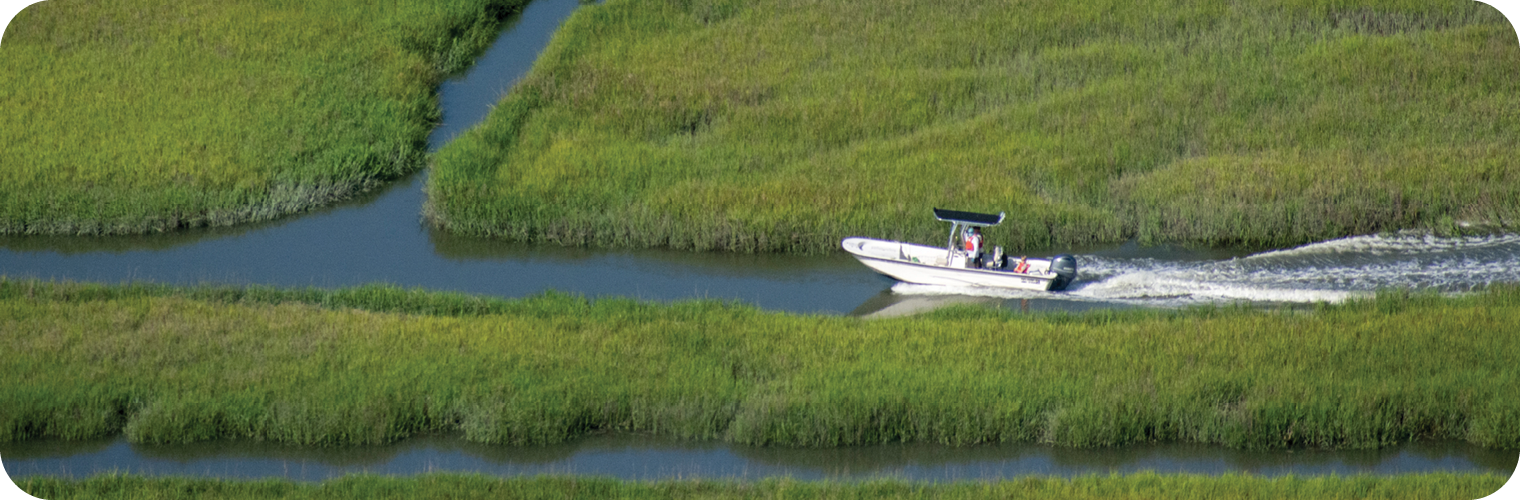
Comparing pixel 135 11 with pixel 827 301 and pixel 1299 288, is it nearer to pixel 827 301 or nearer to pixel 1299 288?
pixel 827 301

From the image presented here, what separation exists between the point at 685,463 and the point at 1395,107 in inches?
503

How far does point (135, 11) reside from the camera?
85.4 ft

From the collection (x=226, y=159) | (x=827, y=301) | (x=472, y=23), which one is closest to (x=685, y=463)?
(x=827, y=301)

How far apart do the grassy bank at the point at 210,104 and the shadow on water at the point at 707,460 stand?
6705 mm

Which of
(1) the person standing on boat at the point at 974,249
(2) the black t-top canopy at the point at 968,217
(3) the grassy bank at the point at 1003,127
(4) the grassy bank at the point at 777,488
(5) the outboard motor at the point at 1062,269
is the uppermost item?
(3) the grassy bank at the point at 1003,127

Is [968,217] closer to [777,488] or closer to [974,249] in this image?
[974,249]

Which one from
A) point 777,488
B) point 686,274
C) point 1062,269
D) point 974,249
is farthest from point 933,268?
point 777,488

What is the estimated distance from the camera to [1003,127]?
21844 millimetres

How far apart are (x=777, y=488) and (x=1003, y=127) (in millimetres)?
10158

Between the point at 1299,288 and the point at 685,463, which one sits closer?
the point at 685,463

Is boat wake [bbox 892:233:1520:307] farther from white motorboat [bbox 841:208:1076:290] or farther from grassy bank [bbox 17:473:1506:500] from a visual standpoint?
grassy bank [bbox 17:473:1506:500]

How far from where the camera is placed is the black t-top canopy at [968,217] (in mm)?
17500

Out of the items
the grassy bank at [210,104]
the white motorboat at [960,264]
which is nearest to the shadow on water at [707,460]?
the white motorboat at [960,264]

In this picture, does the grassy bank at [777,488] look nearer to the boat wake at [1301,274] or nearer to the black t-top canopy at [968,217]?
the boat wake at [1301,274]
